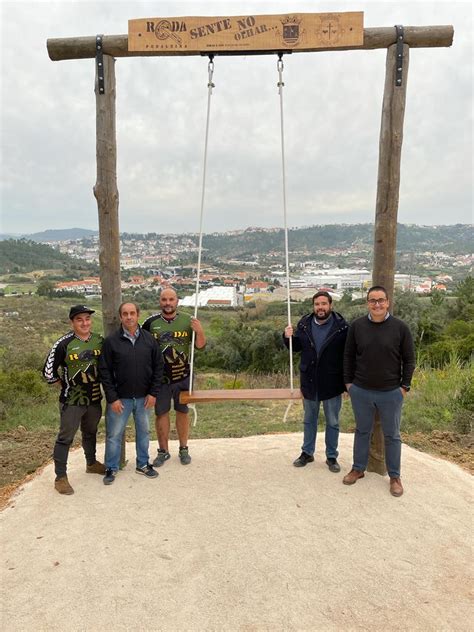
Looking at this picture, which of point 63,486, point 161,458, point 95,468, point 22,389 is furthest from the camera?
point 22,389

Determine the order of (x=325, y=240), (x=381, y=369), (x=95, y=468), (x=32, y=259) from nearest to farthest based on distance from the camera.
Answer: (x=381, y=369)
(x=95, y=468)
(x=325, y=240)
(x=32, y=259)

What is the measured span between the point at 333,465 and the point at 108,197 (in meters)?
3.19

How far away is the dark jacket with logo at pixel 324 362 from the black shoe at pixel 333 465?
63cm

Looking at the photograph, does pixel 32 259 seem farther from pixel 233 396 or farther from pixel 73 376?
pixel 233 396

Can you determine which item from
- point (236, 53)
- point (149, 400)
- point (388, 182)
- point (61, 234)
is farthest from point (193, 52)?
point (61, 234)

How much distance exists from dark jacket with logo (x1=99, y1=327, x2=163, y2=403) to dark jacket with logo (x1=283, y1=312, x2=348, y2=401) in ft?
4.25

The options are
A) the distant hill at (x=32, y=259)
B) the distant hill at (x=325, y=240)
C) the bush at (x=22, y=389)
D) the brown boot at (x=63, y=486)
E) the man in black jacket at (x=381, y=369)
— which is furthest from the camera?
the distant hill at (x=32, y=259)

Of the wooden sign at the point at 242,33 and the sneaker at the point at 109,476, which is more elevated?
the wooden sign at the point at 242,33

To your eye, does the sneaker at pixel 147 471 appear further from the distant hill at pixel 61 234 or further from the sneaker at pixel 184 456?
the distant hill at pixel 61 234

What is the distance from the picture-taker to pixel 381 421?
3.72 metres

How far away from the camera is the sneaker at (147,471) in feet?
13.2

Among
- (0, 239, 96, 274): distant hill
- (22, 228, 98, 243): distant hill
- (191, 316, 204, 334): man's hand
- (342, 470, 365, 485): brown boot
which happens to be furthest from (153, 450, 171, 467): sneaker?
(22, 228, 98, 243): distant hill

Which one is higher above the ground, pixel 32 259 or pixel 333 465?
pixel 32 259

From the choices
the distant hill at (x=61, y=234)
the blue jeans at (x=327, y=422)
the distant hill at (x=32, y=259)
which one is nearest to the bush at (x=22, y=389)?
the blue jeans at (x=327, y=422)
